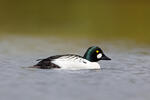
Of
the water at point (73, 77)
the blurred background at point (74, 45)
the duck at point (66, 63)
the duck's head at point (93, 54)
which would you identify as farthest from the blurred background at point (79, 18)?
the duck at point (66, 63)

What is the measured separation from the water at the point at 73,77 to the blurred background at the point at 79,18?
11.6 ft

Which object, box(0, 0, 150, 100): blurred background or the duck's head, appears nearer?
box(0, 0, 150, 100): blurred background

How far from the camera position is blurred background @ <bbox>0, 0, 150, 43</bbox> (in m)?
20.6

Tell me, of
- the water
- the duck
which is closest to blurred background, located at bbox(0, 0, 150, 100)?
the water

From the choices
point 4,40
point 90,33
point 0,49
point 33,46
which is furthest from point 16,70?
point 90,33

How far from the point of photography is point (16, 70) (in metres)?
11.4

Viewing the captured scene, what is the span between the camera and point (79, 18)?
23266 millimetres

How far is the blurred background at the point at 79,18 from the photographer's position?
20.6 m

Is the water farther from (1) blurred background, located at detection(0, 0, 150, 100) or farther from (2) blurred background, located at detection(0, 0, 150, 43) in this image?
(2) blurred background, located at detection(0, 0, 150, 43)

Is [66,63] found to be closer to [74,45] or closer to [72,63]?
[72,63]

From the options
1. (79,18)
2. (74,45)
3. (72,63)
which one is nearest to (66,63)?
(72,63)

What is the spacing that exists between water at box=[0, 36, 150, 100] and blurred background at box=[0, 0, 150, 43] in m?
3.54

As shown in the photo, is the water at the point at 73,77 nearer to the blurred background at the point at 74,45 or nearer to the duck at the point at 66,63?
the blurred background at the point at 74,45

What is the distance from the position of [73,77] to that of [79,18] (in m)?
12.9
